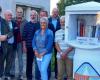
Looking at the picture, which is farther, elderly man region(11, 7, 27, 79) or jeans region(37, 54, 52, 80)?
elderly man region(11, 7, 27, 79)

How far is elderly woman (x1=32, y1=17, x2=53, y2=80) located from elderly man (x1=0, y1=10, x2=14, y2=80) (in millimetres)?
1005

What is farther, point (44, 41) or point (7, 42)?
point (7, 42)

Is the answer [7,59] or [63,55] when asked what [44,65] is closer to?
[63,55]

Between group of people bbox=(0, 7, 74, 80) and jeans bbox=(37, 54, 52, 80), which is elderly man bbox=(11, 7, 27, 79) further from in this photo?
jeans bbox=(37, 54, 52, 80)

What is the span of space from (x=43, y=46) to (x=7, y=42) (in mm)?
1355

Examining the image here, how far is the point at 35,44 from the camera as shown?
8.86m

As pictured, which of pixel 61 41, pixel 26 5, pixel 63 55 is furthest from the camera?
pixel 26 5

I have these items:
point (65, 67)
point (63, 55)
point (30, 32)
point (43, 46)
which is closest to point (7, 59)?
point (30, 32)

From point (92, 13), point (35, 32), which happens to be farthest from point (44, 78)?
point (92, 13)

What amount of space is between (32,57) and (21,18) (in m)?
1.06

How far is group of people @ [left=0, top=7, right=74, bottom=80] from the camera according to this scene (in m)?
8.69

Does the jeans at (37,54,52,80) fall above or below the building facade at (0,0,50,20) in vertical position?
below

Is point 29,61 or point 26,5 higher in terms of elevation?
point 26,5

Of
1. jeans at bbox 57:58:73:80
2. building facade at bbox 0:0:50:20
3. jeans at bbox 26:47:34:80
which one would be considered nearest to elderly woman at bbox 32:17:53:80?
jeans at bbox 57:58:73:80
